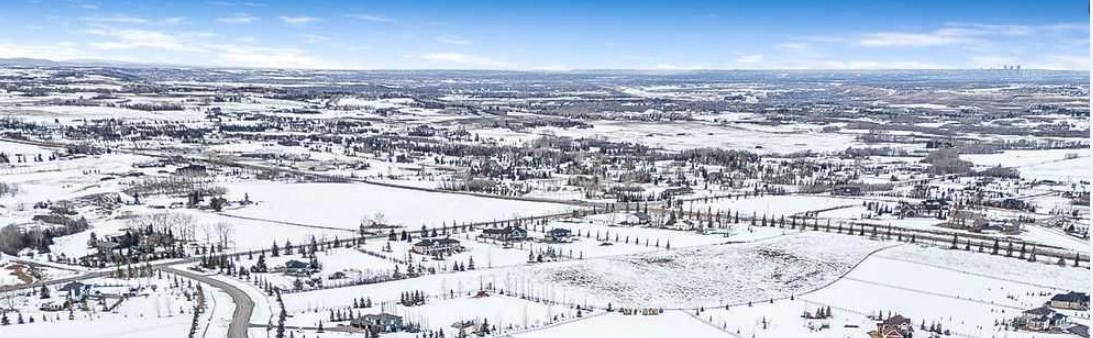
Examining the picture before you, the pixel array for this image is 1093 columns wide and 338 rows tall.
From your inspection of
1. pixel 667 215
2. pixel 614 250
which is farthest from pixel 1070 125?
pixel 614 250

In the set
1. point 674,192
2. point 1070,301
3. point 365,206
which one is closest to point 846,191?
point 674,192

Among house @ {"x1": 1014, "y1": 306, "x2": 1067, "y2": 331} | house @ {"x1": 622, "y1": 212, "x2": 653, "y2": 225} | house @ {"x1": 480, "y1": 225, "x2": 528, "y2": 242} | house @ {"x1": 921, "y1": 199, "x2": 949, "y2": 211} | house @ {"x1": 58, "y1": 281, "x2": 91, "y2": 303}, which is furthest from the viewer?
house @ {"x1": 921, "y1": 199, "x2": 949, "y2": 211}

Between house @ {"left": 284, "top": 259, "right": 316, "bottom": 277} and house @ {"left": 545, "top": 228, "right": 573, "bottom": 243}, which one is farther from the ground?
house @ {"left": 545, "top": 228, "right": 573, "bottom": 243}

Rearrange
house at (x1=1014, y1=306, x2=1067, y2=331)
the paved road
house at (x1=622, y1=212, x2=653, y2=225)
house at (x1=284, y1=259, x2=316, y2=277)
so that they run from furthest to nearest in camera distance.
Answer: house at (x1=622, y1=212, x2=653, y2=225) < house at (x1=284, y1=259, x2=316, y2=277) < house at (x1=1014, y1=306, x2=1067, y2=331) < the paved road

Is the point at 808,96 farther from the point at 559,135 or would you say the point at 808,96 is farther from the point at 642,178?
the point at 642,178

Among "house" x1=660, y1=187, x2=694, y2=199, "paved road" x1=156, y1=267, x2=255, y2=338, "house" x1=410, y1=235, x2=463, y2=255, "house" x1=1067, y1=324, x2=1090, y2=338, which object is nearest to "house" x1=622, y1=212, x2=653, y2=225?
"house" x1=660, y1=187, x2=694, y2=199

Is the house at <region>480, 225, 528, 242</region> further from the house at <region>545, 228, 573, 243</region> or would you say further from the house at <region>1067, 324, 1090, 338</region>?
the house at <region>1067, 324, 1090, 338</region>
